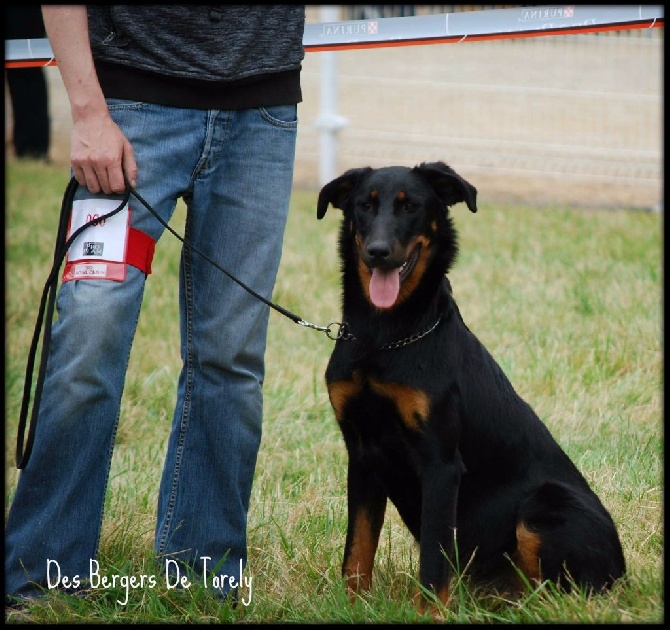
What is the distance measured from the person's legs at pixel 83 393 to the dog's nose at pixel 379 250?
556 mm

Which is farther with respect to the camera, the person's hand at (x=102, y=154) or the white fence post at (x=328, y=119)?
the white fence post at (x=328, y=119)

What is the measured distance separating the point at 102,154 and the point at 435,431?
1156mm

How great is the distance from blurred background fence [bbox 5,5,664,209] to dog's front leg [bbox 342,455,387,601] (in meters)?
7.51

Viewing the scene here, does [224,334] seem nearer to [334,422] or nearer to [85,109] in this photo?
[85,109]

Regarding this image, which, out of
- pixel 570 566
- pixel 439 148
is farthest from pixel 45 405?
pixel 439 148

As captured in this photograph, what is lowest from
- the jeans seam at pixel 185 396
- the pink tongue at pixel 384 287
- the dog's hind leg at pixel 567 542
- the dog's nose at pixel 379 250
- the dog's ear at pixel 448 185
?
the dog's hind leg at pixel 567 542

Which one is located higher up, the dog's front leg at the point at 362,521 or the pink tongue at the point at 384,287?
the pink tongue at the point at 384,287

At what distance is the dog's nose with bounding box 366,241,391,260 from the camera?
2896mm

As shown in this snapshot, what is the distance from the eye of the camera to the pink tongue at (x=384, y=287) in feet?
9.71

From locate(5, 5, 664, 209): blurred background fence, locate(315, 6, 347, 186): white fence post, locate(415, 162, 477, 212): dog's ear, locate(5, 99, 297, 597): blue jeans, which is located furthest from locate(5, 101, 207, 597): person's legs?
locate(5, 5, 664, 209): blurred background fence

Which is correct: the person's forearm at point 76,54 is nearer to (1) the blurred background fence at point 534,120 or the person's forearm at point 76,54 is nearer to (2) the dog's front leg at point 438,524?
(2) the dog's front leg at point 438,524

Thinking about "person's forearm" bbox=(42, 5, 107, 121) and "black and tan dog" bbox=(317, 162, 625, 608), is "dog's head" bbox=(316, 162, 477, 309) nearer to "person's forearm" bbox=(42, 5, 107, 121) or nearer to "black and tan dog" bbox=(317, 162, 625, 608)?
"black and tan dog" bbox=(317, 162, 625, 608)


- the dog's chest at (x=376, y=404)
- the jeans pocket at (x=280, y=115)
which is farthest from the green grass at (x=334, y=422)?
the jeans pocket at (x=280, y=115)

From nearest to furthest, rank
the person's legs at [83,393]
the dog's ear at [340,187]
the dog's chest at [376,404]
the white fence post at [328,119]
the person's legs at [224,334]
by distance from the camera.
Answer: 1. the person's legs at [83,393]
2. the dog's chest at [376,404]
3. the person's legs at [224,334]
4. the dog's ear at [340,187]
5. the white fence post at [328,119]
